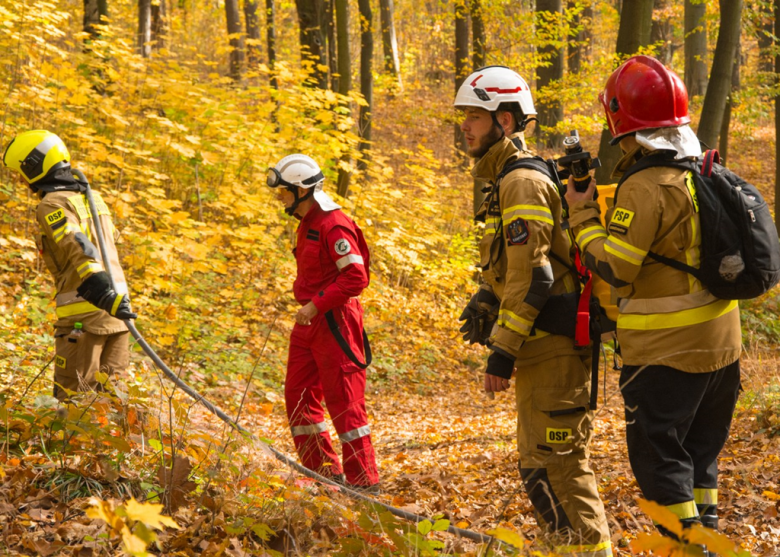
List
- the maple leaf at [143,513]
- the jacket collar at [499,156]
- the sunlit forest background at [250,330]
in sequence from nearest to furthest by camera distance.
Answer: the maple leaf at [143,513], the sunlit forest background at [250,330], the jacket collar at [499,156]

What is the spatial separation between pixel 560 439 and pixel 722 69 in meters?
10.2

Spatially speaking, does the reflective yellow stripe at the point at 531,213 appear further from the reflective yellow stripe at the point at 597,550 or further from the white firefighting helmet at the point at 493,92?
the reflective yellow stripe at the point at 597,550

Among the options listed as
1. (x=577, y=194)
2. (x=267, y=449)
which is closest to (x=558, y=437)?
(x=577, y=194)

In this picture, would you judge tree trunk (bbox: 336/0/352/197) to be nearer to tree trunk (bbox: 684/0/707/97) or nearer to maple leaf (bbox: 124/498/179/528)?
maple leaf (bbox: 124/498/179/528)

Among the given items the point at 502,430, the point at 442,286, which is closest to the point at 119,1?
the point at 442,286

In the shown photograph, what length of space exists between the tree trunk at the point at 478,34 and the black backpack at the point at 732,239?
35.9 ft

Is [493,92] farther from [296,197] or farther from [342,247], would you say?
[296,197]

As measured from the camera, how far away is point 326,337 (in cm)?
512

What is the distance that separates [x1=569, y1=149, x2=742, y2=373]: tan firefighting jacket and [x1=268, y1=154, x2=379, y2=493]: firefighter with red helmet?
2371 millimetres

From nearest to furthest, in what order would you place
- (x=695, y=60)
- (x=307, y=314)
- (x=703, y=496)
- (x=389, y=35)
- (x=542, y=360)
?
(x=703, y=496)
(x=542, y=360)
(x=307, y=314)
(x=695, y=60)
(x=389, y=35)

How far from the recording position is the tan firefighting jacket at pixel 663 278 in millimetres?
2969

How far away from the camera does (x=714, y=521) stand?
333 centimetres

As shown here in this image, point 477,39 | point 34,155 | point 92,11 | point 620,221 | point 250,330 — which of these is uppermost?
point 92,11

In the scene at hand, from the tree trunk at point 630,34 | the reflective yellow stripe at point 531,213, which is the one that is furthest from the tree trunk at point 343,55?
the reflective yellow stripe at point 531,213
